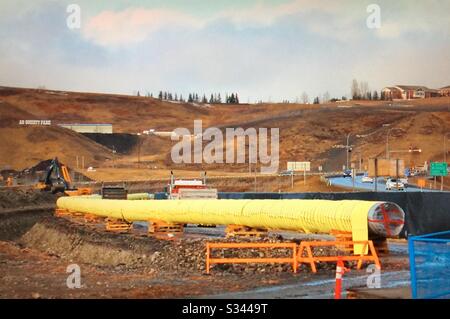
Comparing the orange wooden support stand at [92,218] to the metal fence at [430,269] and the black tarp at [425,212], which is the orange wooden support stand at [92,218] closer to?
the black tarp at [425,212]

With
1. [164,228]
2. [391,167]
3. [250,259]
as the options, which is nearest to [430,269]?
[250,259]

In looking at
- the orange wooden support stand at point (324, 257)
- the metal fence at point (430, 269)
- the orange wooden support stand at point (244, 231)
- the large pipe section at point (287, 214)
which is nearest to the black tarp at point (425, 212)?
the large pipe section at point (287, 214)

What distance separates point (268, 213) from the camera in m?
32.1

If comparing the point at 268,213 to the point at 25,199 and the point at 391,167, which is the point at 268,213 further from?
the point at 25,199

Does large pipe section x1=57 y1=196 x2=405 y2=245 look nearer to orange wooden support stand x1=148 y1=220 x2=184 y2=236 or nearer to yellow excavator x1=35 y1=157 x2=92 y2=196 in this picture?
orange wooden support stand x1=148 y1=220 x2=184 y2=236

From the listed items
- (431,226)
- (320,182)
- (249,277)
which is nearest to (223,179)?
(320,182)

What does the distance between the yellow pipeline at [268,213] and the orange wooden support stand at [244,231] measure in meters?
0.26

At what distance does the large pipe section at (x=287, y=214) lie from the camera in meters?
26.6

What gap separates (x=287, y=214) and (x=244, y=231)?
392 cm

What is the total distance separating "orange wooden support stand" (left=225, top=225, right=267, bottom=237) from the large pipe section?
0.85ft

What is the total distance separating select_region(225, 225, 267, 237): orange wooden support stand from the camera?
33.8 m
